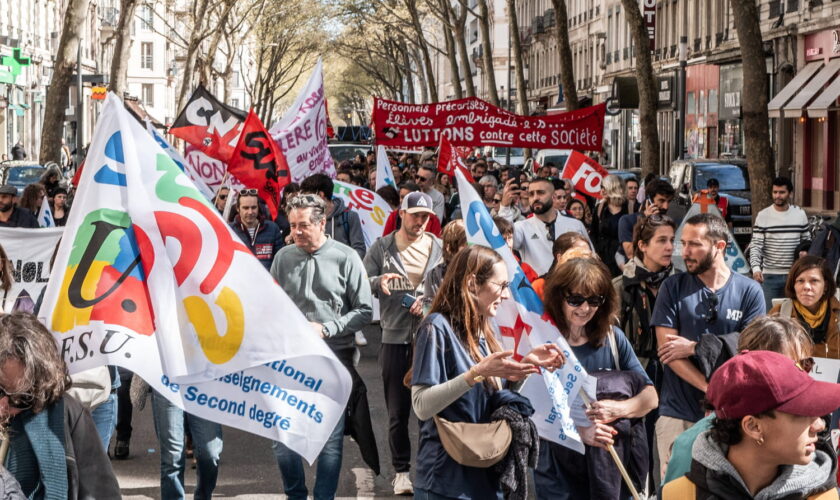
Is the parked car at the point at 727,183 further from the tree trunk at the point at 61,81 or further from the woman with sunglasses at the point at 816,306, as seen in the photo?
the woman with sunglasses at the point at 816,306

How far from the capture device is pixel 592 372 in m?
5.31

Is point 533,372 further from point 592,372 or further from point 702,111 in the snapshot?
point 702,111

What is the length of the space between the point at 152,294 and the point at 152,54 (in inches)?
3701

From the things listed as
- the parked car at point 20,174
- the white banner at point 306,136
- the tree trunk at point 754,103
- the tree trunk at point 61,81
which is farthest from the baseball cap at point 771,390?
the parked car at point 20,174

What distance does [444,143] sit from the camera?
59.3ft

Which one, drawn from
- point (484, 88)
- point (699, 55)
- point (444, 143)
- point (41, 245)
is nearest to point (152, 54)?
point (484, 88)

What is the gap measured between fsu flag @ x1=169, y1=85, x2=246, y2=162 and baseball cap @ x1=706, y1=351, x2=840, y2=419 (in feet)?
37.8

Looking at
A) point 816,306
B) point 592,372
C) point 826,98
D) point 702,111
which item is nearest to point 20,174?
point 826,98

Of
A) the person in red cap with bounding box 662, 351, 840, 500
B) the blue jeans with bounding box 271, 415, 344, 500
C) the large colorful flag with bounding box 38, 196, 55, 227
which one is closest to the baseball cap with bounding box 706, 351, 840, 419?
the person in red cap with bounding box 662, 351, 840, 500

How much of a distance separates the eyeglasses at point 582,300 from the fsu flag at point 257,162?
7.14 metres

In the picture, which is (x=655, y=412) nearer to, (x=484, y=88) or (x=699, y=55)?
(x=699, y=55)

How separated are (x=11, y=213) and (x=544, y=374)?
26.2 feet

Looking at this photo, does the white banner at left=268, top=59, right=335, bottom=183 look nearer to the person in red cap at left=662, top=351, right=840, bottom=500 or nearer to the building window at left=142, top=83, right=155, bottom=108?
the person in red cap at left=662, top=351, right=840, bottom=500

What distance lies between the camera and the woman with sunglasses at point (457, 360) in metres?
4.73
